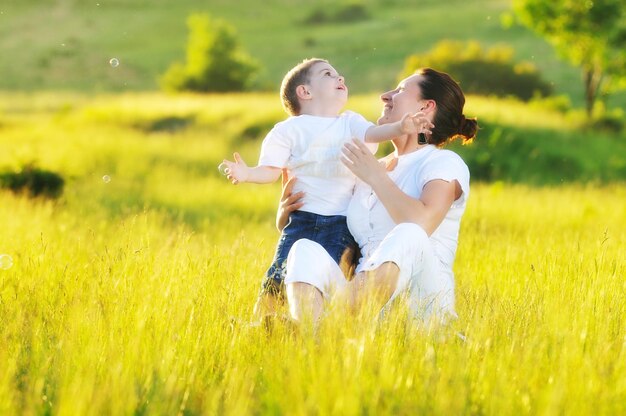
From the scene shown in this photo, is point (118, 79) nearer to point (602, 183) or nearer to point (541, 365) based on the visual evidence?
point (602, 183)

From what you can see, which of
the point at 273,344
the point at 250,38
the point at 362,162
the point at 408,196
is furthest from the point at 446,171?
the point at 250,38

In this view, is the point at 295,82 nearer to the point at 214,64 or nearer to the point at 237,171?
the point at 237,171

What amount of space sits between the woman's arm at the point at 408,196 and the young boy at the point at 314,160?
0.29m

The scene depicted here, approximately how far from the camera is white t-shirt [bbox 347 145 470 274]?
5.06 meters

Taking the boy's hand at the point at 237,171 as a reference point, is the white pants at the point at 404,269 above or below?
below

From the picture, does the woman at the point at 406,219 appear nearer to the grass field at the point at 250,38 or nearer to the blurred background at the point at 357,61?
the blurred background at the point at 357,61

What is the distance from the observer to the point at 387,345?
3.99m

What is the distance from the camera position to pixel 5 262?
5.91 metres

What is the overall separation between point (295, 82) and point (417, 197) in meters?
1.12

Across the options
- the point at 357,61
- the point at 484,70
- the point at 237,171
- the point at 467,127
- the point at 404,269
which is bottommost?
Answer: the point at 404,269

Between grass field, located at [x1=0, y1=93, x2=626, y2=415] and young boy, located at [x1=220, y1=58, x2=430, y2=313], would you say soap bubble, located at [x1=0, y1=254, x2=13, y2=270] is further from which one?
young boy, located at [x1=220, y1=58, x2=430, y2=313]

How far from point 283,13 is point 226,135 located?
161 ft

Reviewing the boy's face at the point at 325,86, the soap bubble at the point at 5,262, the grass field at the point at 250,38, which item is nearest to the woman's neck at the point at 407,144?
the boy's face at the point at 325,86

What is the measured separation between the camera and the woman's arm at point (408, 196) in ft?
16.1
